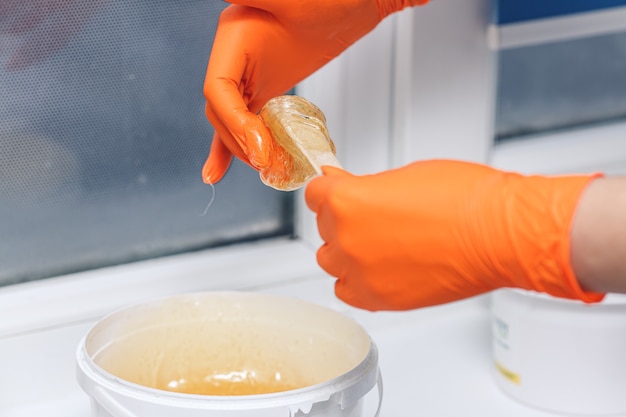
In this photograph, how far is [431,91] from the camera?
1.25 m

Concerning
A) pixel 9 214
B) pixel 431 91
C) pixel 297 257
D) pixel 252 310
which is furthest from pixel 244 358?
pixel 431 91

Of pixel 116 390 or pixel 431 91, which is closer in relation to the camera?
pixel 116 390

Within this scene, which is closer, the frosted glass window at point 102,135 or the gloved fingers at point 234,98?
the gloved fingers at point 234,98

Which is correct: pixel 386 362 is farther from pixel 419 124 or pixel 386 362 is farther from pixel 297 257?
pixel 419 124

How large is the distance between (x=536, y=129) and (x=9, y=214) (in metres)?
0.88

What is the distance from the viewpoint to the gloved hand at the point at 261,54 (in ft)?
2.90

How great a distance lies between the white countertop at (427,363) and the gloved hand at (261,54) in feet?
1.13

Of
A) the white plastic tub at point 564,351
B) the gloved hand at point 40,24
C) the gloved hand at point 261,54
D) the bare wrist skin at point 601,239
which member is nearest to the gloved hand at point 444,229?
the bare wrist skin at point 601,239

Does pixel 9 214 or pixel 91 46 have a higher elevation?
pixel 91 46

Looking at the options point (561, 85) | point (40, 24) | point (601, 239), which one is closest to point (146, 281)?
point (40, 24)

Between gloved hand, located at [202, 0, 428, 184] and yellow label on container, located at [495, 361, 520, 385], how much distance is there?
46cm

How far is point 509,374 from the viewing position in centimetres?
114

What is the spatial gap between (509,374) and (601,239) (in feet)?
1.61

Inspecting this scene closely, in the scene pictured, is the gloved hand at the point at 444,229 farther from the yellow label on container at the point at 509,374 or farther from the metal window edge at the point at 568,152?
the metal window edge at the point at 568,152
